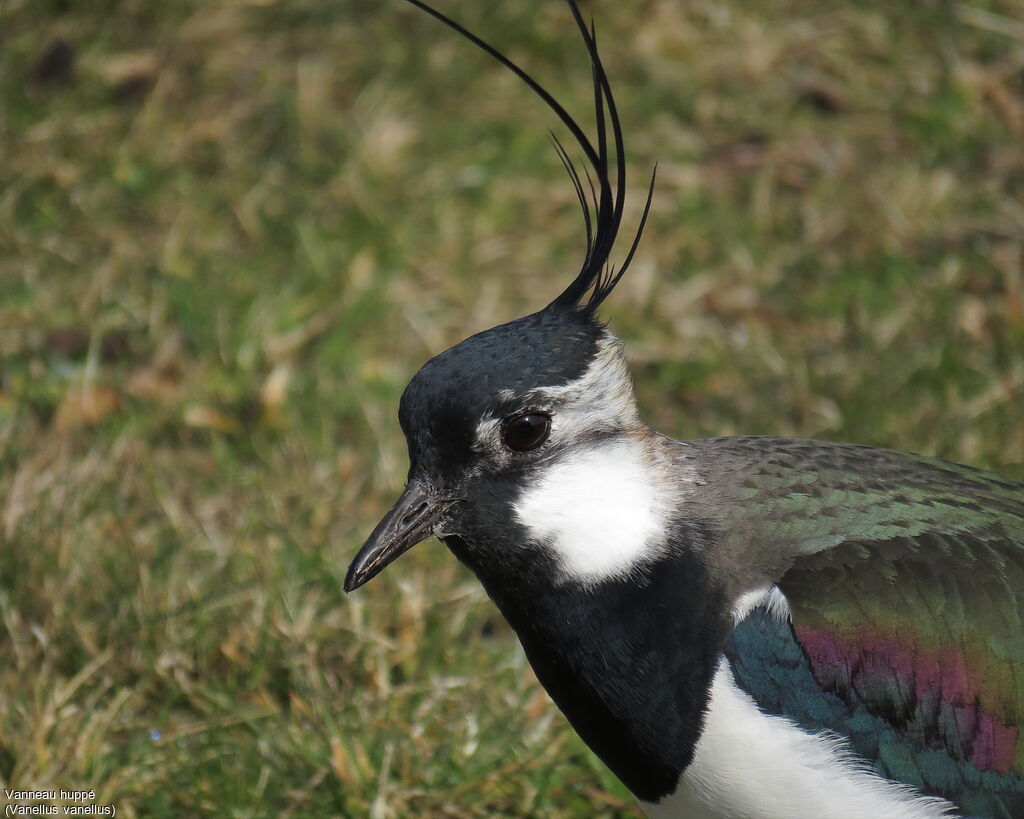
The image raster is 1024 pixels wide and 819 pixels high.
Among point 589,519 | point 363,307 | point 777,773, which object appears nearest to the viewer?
point 777,773

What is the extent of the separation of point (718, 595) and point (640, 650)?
0.21 meters

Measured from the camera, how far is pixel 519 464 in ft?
10.5

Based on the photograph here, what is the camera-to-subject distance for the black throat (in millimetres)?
3119

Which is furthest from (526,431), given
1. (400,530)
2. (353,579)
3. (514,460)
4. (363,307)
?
(363,307)

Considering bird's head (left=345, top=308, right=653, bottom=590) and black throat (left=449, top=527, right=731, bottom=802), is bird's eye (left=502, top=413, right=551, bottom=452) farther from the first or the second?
black throat (left=449, top=527, right=731, bottom=802)

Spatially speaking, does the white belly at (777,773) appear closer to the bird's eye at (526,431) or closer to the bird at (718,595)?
the bird at (718,595)

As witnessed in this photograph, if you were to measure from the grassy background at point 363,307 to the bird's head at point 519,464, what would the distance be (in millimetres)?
824

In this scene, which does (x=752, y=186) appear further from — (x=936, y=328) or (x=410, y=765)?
(x=410, y=765)

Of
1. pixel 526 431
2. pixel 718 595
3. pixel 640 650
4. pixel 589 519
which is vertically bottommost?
pixel 640 650

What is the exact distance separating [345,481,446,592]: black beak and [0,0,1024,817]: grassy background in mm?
706

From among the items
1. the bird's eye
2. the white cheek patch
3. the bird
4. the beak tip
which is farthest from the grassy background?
the bird's eye

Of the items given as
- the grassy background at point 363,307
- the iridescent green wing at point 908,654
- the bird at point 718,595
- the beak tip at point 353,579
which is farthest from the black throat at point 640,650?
the grassy background at point 363,307

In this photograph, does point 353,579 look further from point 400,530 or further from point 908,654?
point 908,654

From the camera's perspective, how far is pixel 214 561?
14.9 feet
